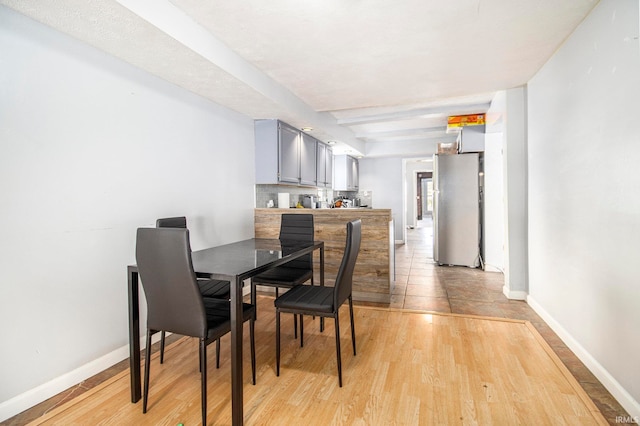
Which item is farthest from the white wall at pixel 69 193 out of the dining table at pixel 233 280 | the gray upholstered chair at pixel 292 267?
the gray upholstered chair at pixel 292 267

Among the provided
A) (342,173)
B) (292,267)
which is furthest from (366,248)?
(342,173)

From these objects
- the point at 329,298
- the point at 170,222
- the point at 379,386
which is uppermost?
the point at 170,222

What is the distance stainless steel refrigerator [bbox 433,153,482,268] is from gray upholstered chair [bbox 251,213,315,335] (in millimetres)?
3109

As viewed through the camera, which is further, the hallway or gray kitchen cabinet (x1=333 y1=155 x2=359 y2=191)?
gray kitchen cabinet (x1=333 y1=155 x2=359 y2=191)

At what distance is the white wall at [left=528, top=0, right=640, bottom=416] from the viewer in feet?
5.37

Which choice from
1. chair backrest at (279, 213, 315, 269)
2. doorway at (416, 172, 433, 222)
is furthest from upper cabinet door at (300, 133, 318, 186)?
doorway at (416, 172, 433, 222)

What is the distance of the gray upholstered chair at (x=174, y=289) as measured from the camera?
60.9 inches

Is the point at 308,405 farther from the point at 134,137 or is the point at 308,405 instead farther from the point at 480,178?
the point at 480,178

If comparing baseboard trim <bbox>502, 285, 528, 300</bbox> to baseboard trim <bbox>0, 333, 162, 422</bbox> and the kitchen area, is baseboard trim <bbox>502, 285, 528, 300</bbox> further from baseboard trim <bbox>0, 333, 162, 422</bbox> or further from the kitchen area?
baseboard trim <bbox>0, 333, 162, 422</bbox>

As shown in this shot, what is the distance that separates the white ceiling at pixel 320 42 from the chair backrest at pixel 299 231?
1281 millimetres

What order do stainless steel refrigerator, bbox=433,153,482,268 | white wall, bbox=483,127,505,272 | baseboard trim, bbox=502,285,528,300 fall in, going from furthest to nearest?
stainless steel refrigerator, bbox=433,153,482,268, white wall, bbox=483,127,505,272, baseboard trim, bbox=502,285,528,300

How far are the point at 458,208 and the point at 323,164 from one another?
7.96ft

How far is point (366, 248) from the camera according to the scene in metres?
3.62

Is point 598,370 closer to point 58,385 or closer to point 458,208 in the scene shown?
point 58,385
